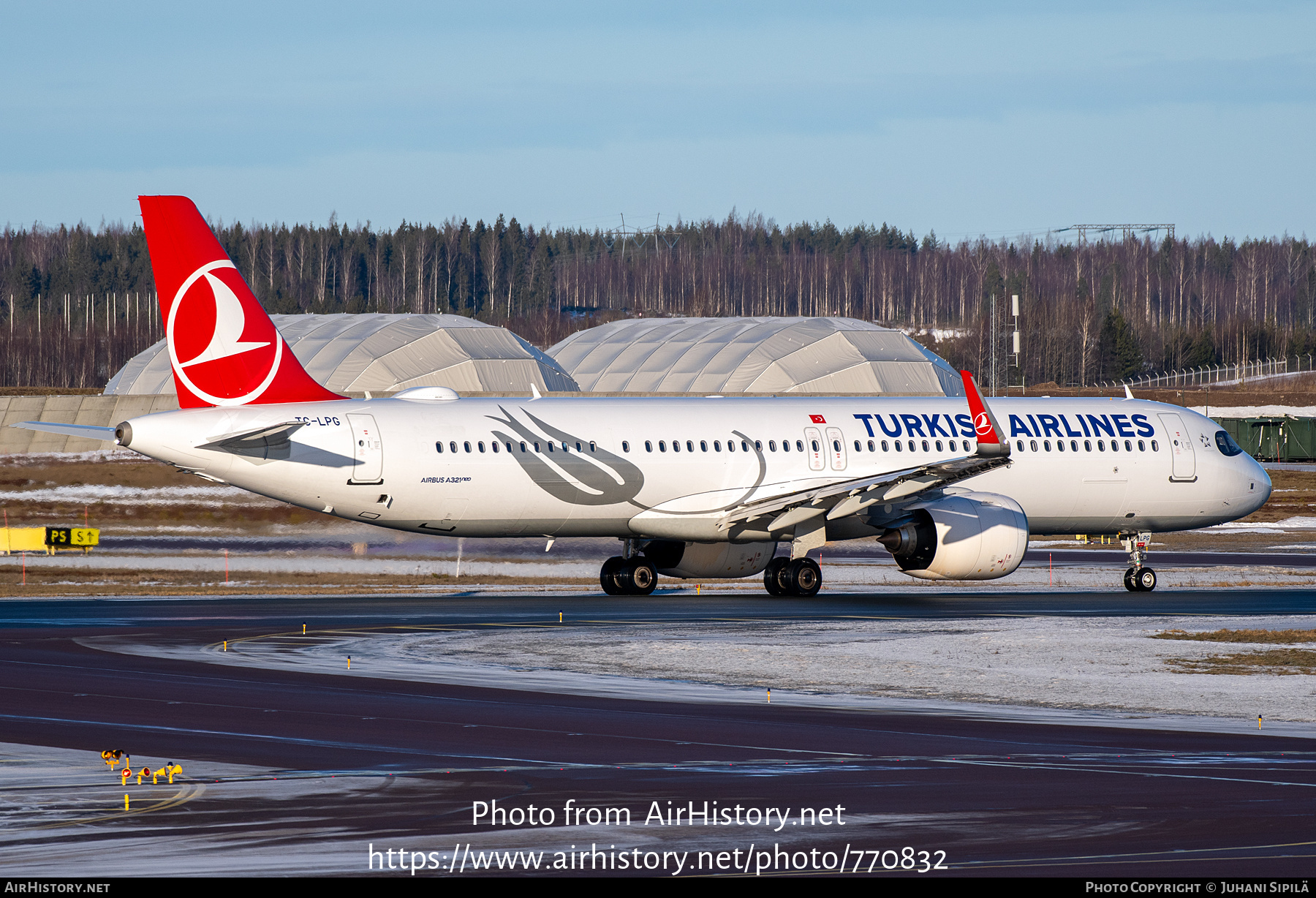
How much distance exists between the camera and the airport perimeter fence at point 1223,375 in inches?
5974

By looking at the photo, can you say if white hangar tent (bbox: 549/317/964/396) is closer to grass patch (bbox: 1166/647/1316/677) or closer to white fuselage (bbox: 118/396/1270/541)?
white fuselage (bbox: 118/396/1270/541)

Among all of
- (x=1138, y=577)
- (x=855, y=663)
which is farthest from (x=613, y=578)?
(x=855, y=663)

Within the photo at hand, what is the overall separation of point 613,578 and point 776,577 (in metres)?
3.47

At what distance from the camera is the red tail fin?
101 ft

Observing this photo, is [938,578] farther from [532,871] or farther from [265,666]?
[532,871]

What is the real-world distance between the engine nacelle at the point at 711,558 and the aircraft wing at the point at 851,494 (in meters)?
1.09

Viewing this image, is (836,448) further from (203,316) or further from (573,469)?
(203,316)

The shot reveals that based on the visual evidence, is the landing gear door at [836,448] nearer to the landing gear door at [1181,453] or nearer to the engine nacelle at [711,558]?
the engine nacelle at [711,558]

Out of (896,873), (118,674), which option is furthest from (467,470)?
(896,873)

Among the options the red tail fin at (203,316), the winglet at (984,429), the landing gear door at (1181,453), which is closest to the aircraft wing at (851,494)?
the winglet at (984,429)

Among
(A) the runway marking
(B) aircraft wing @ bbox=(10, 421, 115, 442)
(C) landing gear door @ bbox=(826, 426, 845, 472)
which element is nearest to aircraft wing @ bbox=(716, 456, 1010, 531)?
(C) landing gear door @ bbox=(826, 426, 845, 472)

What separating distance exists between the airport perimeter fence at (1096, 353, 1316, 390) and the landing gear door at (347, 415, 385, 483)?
126 meters

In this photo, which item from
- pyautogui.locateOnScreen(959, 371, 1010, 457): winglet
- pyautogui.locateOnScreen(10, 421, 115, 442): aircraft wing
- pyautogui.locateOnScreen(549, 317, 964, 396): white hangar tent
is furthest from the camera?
pyautogui.locateOnScreen(549, 317, 964, 396): white hangar tent

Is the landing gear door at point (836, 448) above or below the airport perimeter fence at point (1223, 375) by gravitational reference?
below
